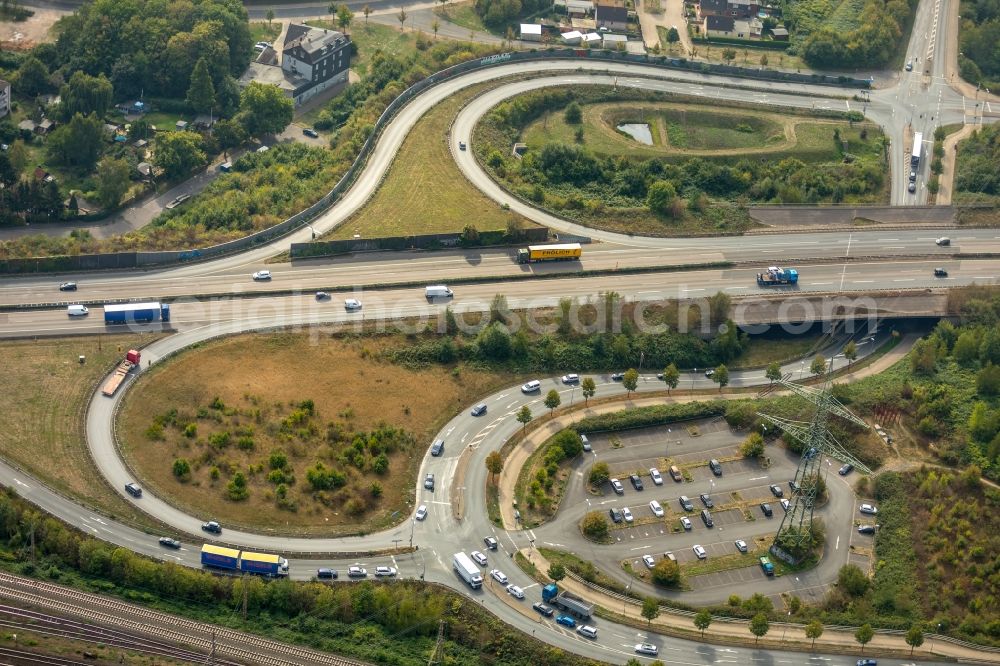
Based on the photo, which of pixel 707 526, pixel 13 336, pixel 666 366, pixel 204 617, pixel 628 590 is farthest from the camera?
pixel 666 366

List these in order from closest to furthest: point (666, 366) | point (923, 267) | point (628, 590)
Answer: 1. point (628, 590)
2. point (666, 366)
3. point (923, 267)

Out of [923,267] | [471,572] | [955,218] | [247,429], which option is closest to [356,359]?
[247,429]

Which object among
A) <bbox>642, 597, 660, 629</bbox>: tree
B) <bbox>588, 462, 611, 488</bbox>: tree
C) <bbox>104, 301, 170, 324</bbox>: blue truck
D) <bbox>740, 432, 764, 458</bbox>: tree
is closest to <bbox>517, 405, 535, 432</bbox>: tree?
<bbox>588, 462, 611, 488</bbox>: tree

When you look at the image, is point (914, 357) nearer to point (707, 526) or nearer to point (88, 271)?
point (707, 526)

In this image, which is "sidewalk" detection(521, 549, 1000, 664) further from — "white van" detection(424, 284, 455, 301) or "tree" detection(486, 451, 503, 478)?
"white van" detection(424, 284, 455, 301)

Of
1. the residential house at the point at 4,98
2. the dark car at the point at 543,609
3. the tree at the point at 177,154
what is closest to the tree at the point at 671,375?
the dark car at the point at 543,609
